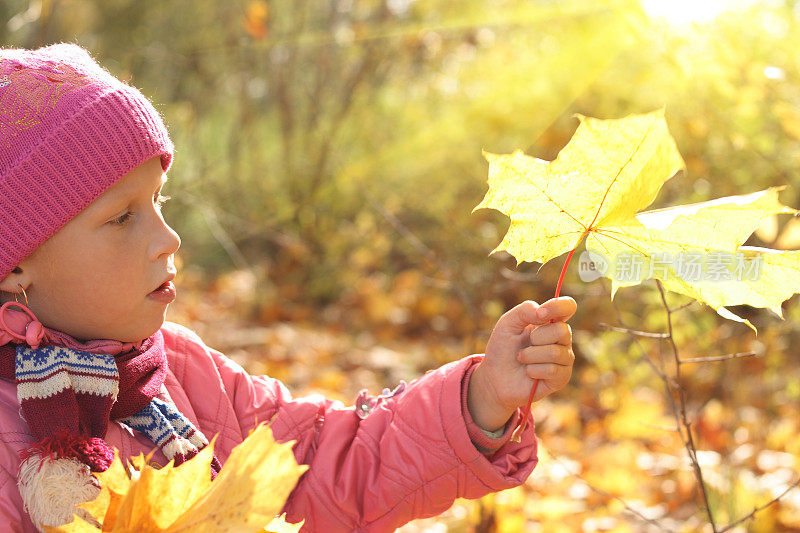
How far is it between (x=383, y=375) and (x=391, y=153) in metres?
1.96

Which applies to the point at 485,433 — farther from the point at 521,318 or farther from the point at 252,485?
the point at 252,485

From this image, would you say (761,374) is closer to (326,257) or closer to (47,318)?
(326,257)

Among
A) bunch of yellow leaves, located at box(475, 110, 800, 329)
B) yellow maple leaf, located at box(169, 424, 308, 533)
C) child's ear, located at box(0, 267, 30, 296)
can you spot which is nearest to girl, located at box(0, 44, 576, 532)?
child's ear, located at box(0, 267, 30, 296)

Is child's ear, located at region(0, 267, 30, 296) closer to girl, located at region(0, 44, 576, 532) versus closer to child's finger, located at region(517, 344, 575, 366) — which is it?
girl, located at region(0, 44, 576, 532)

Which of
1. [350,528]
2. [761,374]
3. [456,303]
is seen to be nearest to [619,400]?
[761,374]

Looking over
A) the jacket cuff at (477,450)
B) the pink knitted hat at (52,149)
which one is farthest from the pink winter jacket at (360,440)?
the pink knitted hat at (52,149)

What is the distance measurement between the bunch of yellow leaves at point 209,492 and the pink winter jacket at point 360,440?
1.38ft

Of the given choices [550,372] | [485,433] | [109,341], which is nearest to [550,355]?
[550,372]

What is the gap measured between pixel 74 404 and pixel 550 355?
0.67 m

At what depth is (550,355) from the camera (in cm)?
108

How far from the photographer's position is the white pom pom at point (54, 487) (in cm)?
89

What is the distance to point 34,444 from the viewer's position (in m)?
0.98

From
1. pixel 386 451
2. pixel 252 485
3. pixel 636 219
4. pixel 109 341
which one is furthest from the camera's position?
pixel 386 451

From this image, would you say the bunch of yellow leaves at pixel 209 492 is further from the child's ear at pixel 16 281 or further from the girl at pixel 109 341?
the child's ear at pixel 16 281
